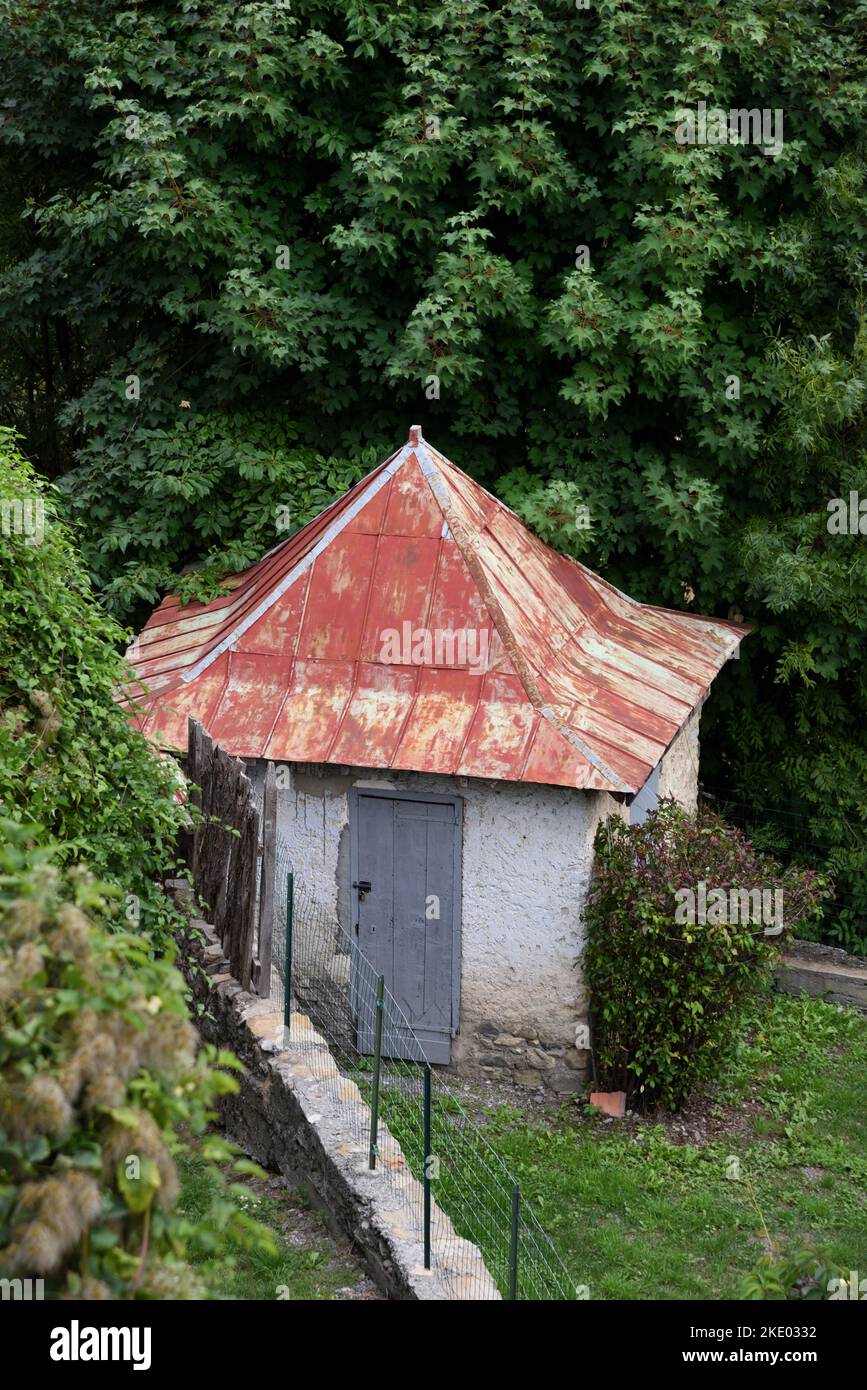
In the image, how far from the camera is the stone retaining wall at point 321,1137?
655 centimetres

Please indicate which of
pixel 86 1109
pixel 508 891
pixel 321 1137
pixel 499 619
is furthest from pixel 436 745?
pixel 86 1109

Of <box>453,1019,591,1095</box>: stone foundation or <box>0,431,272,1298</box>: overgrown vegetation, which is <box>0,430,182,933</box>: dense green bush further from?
<box>453,1019,591,1095</box>: stone foundation

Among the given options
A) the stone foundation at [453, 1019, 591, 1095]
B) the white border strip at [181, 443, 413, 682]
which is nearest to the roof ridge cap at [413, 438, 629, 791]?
the white border strip at [181, 443, 413, 682]

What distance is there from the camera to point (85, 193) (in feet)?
46.2

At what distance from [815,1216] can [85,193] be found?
11712mm

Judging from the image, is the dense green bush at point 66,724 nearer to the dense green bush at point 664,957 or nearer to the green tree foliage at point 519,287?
the dense green bush at point 664,957

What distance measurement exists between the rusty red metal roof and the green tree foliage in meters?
1.47

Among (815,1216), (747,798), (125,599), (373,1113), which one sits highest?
(125,599)

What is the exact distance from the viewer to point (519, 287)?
12.0 meters
